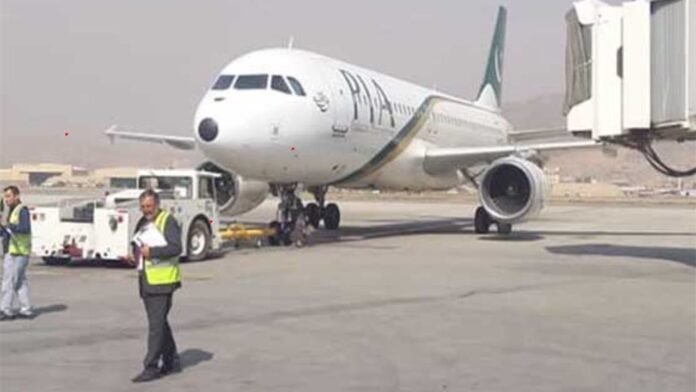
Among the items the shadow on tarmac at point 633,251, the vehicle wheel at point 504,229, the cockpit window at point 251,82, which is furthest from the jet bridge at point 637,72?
the vehicle wheel at point 504,229

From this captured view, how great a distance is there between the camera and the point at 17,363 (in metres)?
8.32

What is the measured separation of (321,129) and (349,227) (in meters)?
11.0

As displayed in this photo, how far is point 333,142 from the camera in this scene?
2145 cm

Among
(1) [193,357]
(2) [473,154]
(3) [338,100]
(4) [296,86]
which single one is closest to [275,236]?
(3) [338,100]

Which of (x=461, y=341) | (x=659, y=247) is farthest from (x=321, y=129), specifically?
(x=461, y=341)

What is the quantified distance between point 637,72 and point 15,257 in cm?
1011

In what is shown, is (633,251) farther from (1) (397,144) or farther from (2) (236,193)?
(2) (236,193)

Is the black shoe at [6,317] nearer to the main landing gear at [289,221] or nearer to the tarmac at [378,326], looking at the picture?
the tarmac at [378,326]

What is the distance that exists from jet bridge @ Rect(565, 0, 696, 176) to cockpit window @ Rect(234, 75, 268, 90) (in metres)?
6.41

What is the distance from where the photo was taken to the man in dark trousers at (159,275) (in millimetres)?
7938

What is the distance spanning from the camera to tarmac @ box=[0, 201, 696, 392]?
25.7 ft

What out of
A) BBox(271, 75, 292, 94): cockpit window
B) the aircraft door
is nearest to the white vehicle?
BBox(271, 75, 292, 94): cockpit window

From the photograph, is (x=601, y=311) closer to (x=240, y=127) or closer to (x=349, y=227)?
(x=240, y=127)

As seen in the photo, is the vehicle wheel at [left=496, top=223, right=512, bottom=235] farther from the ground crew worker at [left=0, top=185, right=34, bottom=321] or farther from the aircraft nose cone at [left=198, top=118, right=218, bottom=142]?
the ground crew worker at [left=0, top=185, right=34, bottom=321]
